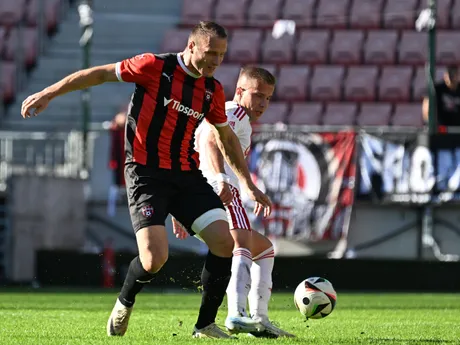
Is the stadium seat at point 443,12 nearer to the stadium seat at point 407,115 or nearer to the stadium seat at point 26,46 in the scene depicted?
the stadium seat at point 407,115

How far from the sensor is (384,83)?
19.8m

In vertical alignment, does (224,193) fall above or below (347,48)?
below

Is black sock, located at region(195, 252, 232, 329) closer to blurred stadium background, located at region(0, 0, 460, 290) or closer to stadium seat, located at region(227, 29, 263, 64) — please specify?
blurred stadium background, located at region(0, 0, 460, 290)

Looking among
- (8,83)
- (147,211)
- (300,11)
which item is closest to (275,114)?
(300,11)

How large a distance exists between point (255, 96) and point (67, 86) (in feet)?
4.81

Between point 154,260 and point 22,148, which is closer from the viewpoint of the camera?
point 154,260

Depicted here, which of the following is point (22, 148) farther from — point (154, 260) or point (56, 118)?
point (154, 260)

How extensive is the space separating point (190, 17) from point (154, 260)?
15154 millimetres

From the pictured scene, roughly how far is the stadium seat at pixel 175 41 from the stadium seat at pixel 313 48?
6.50ft

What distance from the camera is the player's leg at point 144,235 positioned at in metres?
6.91

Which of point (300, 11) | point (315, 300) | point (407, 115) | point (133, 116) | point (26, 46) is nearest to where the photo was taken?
point (133, 116)

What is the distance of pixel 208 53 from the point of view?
6.84m

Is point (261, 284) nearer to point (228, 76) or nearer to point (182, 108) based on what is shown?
point (182, 108)

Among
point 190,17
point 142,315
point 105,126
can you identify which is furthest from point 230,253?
point 190,17
